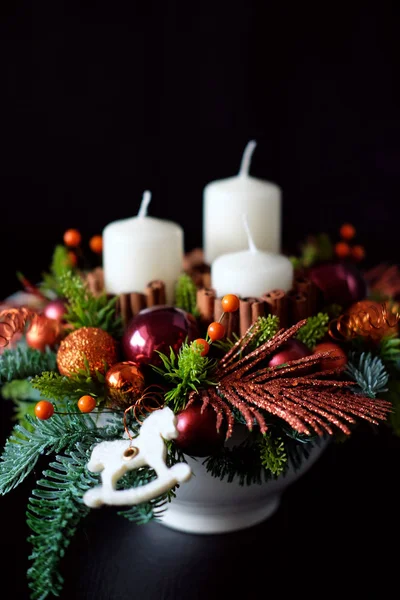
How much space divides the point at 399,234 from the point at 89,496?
45.9 inches

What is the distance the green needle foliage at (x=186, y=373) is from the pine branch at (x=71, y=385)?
0.20ft

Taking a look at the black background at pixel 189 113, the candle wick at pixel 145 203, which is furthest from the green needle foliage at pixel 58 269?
the black background at pixel 189 113

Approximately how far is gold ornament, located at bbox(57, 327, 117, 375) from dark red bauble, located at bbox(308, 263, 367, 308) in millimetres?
250

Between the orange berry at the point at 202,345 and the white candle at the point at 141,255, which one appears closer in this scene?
the orange berry at the point at 202,345

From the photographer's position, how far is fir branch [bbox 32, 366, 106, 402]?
669mm

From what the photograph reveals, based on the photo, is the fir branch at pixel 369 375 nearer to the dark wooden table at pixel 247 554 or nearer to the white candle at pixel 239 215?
the dark wooden table at pixel 247 554

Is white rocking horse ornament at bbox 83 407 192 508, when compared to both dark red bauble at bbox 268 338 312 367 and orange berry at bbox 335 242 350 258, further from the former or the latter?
orange berry at bbox 335 242 350 258

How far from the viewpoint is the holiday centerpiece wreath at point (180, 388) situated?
2.00ft

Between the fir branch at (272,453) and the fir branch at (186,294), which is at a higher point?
the fir branch at (186,294)

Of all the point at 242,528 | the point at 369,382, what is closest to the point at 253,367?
the point at 369,382

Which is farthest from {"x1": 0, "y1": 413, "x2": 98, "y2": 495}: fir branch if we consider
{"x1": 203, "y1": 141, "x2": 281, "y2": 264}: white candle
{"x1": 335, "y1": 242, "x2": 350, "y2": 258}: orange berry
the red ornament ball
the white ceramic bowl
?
{"x1": 335, "y1": 242, "x2": 350, "y2": 258}: orange berry

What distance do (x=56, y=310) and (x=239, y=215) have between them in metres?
0.25

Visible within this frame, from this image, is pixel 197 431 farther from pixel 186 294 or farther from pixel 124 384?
pixel 186 294

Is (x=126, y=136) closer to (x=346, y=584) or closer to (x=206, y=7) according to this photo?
(x=206, y=7)
